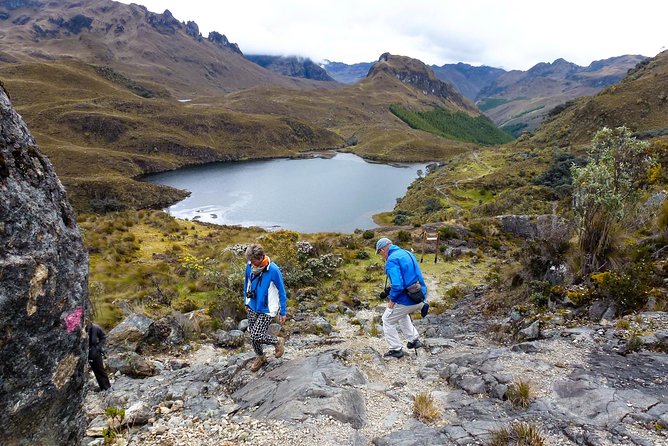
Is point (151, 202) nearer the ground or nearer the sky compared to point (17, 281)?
nearer the ground

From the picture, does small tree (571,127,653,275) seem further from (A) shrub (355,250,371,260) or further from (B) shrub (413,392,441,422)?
(A) shrub (355,250,371,260)

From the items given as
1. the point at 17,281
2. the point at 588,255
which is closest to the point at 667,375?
the point at 588,255

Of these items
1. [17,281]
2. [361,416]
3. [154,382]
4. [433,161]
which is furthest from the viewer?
[433,161]

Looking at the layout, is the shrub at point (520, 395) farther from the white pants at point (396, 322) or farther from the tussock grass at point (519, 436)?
the white pants at point (396, 322)

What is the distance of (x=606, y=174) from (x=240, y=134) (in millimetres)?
130188

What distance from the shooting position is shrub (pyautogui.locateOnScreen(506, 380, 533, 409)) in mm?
5996

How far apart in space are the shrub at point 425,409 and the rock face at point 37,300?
450 centimetres

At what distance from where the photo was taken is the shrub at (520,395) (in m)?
6.00

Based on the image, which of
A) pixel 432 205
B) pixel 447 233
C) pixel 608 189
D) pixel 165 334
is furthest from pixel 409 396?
pixel 432 205

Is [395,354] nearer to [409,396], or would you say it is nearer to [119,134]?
[409,396]

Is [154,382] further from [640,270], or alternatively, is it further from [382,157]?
[382,157]

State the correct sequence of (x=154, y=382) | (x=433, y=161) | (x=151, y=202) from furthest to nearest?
(x=433, y=161) → (x=151, y=202) → (x=154, y=382)

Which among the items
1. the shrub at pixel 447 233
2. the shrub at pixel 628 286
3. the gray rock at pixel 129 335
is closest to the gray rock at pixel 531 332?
the shrub at pixel 628 286

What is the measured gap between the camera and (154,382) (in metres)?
8.36
